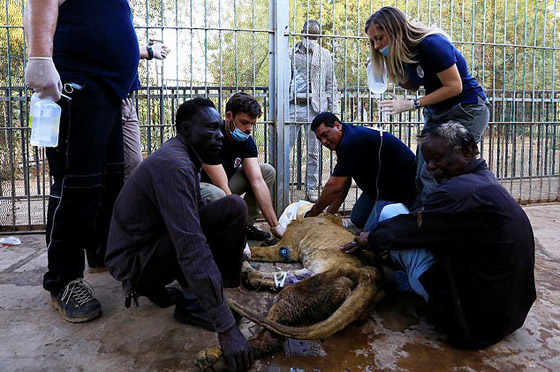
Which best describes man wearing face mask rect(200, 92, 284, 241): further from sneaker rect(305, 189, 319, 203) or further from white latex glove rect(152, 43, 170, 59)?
sneaker rect(305, 189, 319, 203)

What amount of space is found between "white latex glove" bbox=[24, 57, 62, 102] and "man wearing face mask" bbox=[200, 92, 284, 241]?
4.64 ft

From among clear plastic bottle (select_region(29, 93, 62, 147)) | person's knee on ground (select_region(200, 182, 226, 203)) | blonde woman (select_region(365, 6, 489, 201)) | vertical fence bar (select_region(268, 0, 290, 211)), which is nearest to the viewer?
clear plastic bottle (select_region(29, 93, 62, 147))

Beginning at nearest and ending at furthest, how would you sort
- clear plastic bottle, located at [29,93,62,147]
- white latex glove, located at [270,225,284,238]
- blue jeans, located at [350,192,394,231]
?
clear plastic bottle, located at [29,93,62,147] → white latex glove, located at [270,225,284,238] → blue jeans, located at [350,192,394,231]

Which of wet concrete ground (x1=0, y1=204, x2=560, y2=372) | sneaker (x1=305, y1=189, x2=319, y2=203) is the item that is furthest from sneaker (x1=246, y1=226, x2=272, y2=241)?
wet concrete ground (x1=0, y1=204, x2=560, y2=372)

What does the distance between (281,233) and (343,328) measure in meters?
1.73

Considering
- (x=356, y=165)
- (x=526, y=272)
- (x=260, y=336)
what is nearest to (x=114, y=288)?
(x=260, y=336)

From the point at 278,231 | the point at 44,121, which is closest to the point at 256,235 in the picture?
the point at 278,231

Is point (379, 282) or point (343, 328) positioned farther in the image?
point (379, 282)

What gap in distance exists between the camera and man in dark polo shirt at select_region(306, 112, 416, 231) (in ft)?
13.0

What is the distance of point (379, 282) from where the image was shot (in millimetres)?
2801

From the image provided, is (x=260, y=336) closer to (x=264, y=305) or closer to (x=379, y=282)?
(x=264, y=305)

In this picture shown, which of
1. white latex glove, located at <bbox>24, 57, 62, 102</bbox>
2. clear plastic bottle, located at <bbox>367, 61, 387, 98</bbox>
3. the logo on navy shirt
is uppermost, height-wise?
clear plastic bottle, located at <bbox>367, 61, 387, 98</bbox>

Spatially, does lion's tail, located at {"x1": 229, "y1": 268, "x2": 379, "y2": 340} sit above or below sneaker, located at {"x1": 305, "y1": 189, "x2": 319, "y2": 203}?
below

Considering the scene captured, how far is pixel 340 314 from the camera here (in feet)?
7.86
